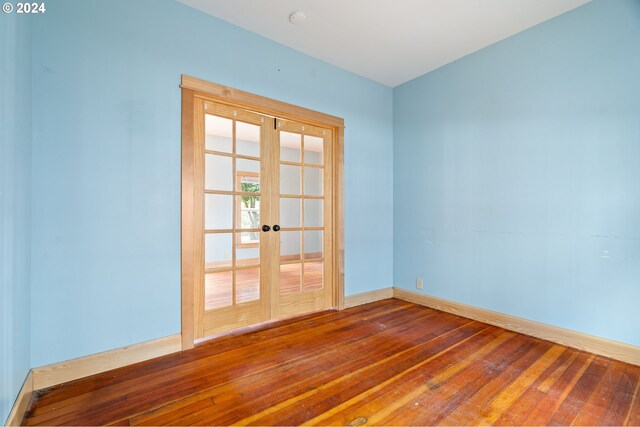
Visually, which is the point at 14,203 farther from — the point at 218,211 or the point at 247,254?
the point at 247,254

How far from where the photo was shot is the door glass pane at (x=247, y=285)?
2.75 m

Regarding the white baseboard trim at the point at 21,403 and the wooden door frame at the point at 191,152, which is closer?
the white baseboard trim at the point at 21,403

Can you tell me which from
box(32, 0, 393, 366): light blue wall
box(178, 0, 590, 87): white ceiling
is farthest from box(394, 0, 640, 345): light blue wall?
box(32, 0, 393, 366): light blue wall

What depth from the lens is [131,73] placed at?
2.16 metres

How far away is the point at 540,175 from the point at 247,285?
2.96 meters

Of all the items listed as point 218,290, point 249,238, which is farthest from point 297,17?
point 218,290

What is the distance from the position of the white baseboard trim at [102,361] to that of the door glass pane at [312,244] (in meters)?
1.48

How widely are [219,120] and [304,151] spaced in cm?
96

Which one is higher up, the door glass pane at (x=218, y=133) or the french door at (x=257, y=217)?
the door glass pane at (x=218, y=133)

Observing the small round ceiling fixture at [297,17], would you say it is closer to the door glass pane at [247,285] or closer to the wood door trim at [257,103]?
the wood door trim at [257,103]

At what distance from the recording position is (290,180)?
3.12m

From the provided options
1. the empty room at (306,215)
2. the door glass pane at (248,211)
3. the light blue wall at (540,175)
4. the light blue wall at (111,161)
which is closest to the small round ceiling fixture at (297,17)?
the empty room at (306,215)

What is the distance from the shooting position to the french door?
255cm

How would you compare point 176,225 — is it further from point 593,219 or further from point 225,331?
point 593,219
